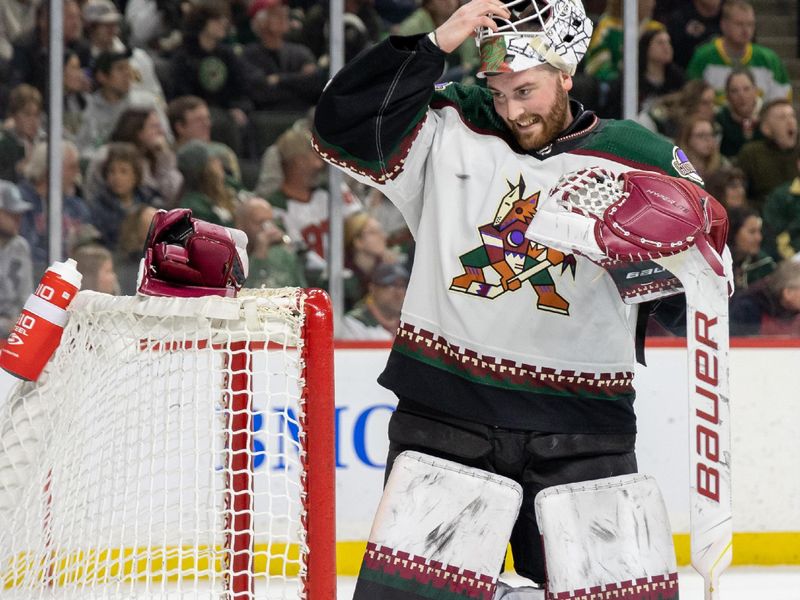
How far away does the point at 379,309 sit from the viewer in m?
3.80

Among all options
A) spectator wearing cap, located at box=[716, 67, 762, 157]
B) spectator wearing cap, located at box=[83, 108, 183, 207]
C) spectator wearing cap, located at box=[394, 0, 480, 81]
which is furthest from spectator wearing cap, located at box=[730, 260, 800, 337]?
spectator wearing cap, located at box=[83, 108, 183, 207]

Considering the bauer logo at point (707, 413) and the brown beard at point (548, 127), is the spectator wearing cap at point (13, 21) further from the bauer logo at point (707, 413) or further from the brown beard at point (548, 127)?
the bauer logo at point (707, 413)

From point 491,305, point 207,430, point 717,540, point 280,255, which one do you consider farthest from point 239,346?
point 280,255

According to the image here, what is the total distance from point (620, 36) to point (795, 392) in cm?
114

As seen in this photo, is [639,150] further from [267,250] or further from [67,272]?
[267,250]

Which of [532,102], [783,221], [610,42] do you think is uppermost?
[532,102]

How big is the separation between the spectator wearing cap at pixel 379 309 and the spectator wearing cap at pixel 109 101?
0.76 m

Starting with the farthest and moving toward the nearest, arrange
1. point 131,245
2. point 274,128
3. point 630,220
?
point 274,128 < point 131,245 < point 630,220

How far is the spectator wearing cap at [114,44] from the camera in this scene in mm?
3859

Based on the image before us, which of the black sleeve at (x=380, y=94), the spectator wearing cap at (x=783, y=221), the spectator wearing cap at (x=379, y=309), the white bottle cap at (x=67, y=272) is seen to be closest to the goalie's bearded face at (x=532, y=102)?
the black sleeve at (x=380, y=94)

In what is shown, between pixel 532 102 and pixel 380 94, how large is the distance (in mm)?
217

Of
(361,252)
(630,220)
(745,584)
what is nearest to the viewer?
(630,220)

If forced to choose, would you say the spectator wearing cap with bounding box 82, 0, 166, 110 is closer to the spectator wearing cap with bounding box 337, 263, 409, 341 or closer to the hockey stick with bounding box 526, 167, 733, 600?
the spectator wearing cap with bounding box 337, 263, 409, 341

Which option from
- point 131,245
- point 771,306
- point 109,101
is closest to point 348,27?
point 109,101
